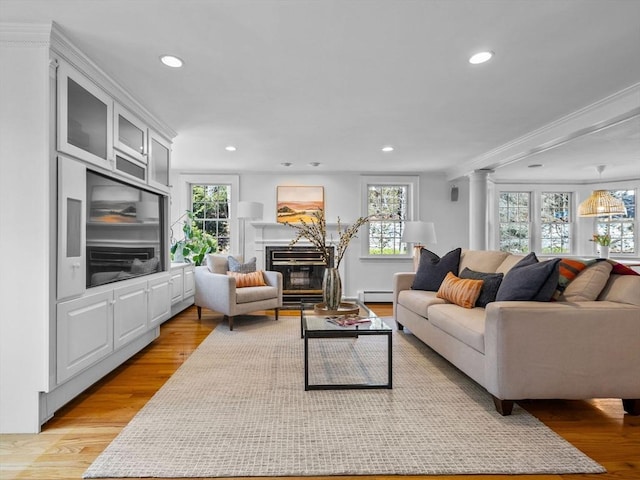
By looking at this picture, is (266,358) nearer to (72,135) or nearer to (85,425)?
(85,425)

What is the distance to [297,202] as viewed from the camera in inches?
253

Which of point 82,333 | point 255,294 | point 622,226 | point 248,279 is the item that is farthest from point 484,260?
point 622,226

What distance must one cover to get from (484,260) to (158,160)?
3.55 meters

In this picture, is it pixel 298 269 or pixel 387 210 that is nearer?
pixel 298 269

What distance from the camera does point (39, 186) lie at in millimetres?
2113

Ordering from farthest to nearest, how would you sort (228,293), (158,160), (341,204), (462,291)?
(341,204), (228,293), (158,160), (462,291)

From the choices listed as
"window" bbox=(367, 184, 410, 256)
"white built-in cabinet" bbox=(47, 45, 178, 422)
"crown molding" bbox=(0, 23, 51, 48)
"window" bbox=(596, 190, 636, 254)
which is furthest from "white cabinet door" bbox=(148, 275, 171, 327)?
"window" bbox=(596, 190, 636, 254)

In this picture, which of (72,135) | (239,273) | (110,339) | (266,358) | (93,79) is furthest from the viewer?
(239,273)

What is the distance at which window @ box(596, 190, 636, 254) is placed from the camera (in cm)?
713

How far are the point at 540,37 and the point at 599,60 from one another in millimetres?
635

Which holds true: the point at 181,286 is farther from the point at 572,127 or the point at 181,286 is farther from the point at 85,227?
the point at 572,127

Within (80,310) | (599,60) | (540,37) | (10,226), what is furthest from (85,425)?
(599,60)

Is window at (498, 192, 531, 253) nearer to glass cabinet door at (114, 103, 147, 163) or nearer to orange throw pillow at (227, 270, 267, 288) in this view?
orange throw pillow at (227, 270, 267, 288)

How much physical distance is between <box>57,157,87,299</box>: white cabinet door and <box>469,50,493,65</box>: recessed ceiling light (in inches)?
106
